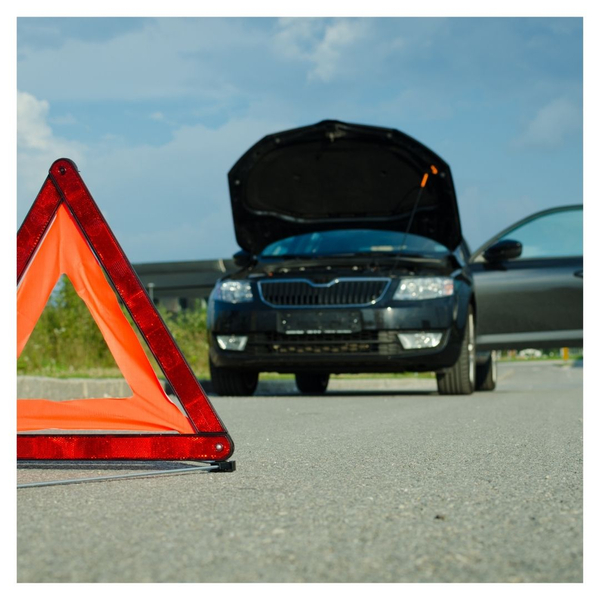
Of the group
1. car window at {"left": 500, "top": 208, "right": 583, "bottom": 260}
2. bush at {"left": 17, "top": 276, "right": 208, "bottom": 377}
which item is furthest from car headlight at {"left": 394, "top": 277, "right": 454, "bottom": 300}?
bush at {"left": 17, "top": 276, "right": 208, "bottom": 377}

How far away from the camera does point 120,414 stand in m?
3.87

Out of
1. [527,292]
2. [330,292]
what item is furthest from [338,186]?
[527,292]

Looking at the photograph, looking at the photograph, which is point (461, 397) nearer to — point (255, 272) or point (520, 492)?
point (255, 272)

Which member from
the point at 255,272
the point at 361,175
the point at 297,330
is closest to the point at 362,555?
the point at 297,330

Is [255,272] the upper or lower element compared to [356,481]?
upper

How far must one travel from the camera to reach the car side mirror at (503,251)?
9.64 m

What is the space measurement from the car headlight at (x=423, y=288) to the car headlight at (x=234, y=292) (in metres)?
1.26

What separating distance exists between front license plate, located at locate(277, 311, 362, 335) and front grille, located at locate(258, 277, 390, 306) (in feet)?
0.28

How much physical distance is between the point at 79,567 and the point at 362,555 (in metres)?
0.68

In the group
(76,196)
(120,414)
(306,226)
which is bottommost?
(120,414)

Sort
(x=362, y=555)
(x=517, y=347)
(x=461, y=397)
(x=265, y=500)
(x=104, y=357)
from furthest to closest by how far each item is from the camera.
A: (x=104, y=357) → (x=517, y=347) → (x=461, y=397) → (x=265, y=500) → (x=362, y=555)

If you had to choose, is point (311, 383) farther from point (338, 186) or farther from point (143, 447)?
point (143, 447)

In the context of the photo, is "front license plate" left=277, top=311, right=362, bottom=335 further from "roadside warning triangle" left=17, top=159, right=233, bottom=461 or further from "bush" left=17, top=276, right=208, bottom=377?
"bush" left=17, top=276, right=208, bottom=377

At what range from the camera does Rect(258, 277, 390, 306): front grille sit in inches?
339
